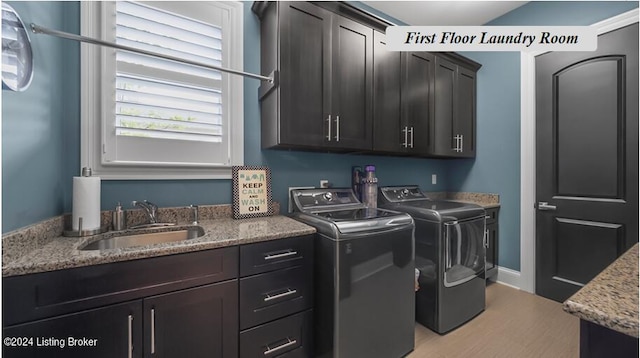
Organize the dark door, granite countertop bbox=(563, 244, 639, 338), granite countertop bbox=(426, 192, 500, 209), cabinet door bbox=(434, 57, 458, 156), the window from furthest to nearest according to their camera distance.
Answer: granite countertop bbox=(426, 192, 500, 209)
cabinet door bbox=(434, 57, 458, 156)
the dark door
the window
granite countertop bbox=(563, 244, 639, 338)

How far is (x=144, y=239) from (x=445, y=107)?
2.71 metres

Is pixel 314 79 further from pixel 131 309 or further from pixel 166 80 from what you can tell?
pixel 131 309

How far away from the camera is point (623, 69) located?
1947 millimetres

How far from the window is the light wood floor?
1888mm

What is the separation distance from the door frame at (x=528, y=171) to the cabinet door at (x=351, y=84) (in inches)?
67.0

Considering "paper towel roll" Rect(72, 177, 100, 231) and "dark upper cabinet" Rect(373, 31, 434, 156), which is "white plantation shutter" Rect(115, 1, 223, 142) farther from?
"dark upper cabinet" Rect(373, 31, 434, 156)

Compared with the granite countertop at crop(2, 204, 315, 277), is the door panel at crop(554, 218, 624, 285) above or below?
below

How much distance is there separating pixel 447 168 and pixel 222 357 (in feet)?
9.93

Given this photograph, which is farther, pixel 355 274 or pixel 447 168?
pixel 447 168

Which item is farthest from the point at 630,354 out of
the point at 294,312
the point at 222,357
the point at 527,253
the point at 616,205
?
the point at 527,253

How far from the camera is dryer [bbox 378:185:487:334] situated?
71.2 inches

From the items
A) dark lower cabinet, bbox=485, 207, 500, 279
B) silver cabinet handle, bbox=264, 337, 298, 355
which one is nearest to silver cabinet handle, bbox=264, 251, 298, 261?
silver cabinet handle, bbox=264, 337, 298, 355

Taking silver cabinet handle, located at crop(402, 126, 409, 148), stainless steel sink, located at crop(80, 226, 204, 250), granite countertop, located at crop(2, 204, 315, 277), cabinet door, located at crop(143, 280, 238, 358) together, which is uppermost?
silver cabinet handle, located at crop(402, 126, 409, 148)

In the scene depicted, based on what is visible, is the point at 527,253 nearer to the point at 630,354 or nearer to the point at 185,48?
the point at 630,354
